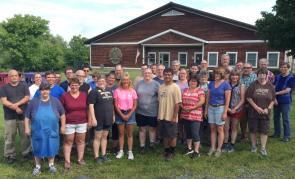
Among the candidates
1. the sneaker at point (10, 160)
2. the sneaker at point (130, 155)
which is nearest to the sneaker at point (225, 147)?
the sneaker at point (130, 155)

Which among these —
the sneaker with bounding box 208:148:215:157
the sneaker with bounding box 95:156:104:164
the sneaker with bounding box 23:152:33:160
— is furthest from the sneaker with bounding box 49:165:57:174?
the sneaker with bounding box 208:148:215:157

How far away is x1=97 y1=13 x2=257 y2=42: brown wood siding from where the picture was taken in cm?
3138

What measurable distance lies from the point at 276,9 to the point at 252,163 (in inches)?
769

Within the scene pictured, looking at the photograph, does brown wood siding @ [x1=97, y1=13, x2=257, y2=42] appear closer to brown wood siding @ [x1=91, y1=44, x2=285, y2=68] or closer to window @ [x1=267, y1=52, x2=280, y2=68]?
brown wood siding @ [x1=91, y1=44, x2=285, y2=68]

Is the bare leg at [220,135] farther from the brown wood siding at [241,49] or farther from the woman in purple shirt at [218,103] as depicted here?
the brown wood siding at [241,49]

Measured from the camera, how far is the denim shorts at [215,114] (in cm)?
675

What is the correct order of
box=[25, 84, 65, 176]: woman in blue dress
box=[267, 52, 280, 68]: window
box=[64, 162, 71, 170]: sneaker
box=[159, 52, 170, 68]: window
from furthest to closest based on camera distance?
box=[159, 52, 170, 68]: window, box=[267, 52, 280, 68]: window, box=[64, 162, 71, 170]: sneaker, box=[25, 84, 65, 176]: woman in blue dress

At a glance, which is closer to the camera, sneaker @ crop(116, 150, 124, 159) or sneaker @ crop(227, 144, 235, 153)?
sneaker @ crop(116, 150, 124, 159)

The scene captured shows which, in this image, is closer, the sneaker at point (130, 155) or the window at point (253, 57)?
the sneaker at point (130, 155)

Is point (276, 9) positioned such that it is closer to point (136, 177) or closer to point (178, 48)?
point (178, 48)

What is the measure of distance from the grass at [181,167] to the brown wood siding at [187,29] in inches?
1000

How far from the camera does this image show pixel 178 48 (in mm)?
34562

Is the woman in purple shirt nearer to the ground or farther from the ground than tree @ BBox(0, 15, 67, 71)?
nearer to the ground

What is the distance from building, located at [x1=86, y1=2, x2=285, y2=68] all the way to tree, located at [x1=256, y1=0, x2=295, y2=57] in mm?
6217
